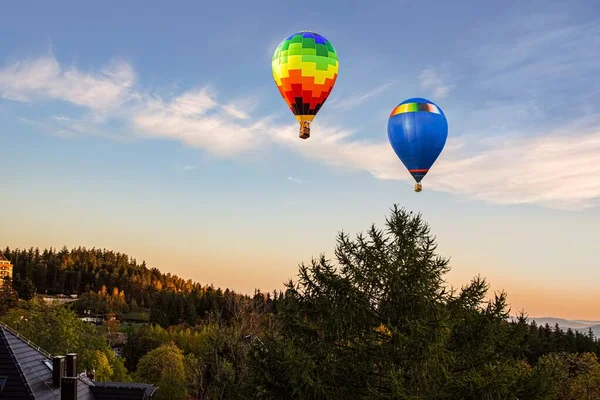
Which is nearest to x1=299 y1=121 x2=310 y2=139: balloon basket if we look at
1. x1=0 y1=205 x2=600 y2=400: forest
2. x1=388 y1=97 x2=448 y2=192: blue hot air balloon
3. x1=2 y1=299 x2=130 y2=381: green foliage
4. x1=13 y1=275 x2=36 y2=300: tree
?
x1=388 y1=97 x2=448 y2=192: blue hot air balloon

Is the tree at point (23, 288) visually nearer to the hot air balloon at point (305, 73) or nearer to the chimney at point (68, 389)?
the hot air balloon at point (305, 73)

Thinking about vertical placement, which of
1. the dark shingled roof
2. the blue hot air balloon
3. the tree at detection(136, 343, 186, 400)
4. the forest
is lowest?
the tree at detection(136, 343, 186, 400)

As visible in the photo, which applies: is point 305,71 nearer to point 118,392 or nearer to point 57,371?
point 118,392

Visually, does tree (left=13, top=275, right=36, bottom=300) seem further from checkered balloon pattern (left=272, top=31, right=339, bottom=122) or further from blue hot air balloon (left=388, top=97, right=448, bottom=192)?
blue hot air balloon (left=388, top=97, right=448, bottom=192)

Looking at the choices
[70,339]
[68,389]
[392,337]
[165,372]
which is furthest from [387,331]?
[165,372]

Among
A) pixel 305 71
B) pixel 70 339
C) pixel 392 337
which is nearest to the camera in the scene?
pixel 392 337

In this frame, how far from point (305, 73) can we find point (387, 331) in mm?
18202

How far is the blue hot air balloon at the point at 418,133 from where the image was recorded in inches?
1252

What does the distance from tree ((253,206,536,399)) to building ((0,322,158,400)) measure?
32.2 ft

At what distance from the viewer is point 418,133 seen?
104 ft

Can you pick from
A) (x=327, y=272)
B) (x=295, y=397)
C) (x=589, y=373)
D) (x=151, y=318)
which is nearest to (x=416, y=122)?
(x=327, y=272)

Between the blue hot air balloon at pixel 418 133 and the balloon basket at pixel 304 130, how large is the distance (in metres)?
4.70

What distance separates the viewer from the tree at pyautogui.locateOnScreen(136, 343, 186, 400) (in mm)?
44844

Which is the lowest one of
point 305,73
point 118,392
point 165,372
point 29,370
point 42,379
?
point 165,372
